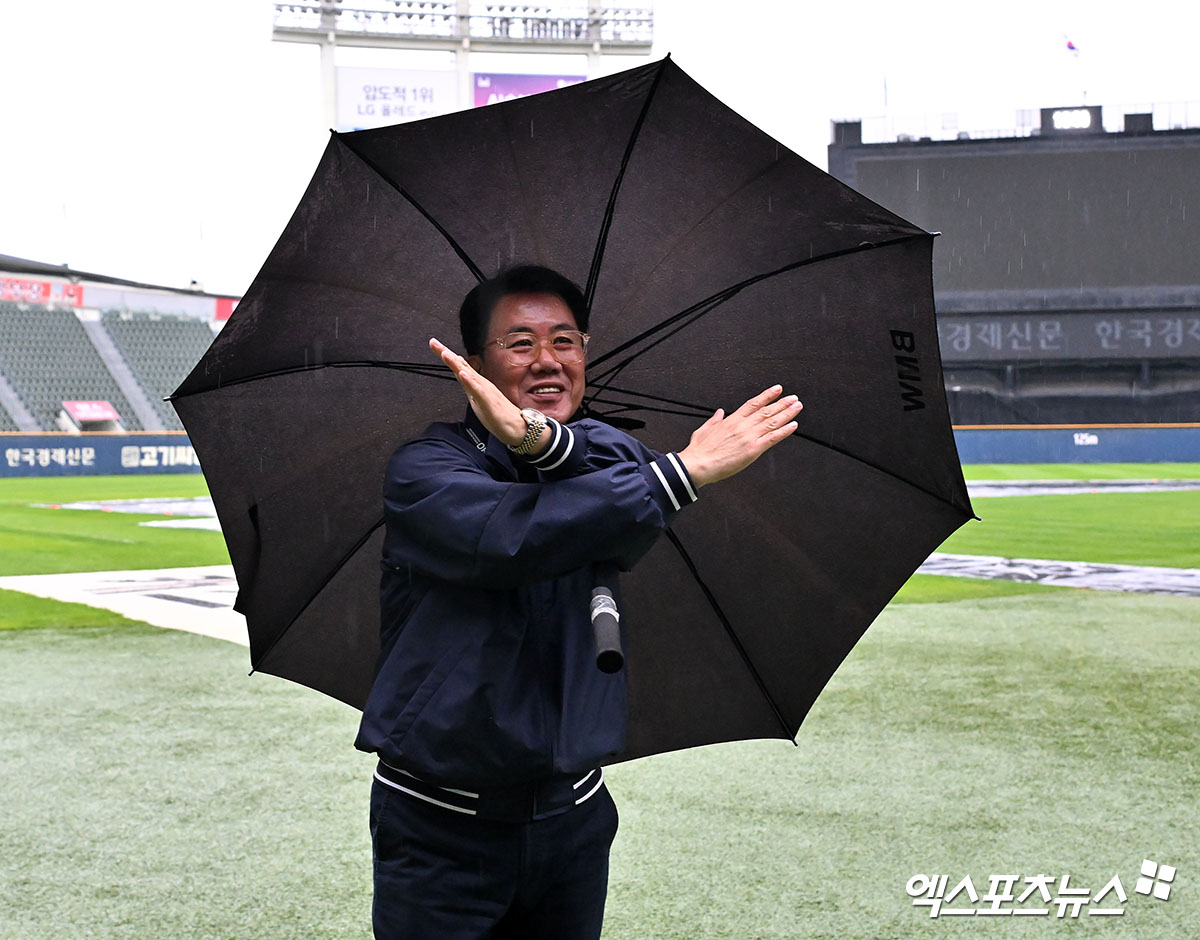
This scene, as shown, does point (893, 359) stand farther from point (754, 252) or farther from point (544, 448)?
point (544, 448)

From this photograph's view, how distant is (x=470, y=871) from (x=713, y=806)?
299cm

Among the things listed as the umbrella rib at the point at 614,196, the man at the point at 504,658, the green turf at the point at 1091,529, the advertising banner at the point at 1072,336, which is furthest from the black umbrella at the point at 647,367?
the advertising banner at the point at 1072,336

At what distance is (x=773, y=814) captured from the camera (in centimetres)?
464

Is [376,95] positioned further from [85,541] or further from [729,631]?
[729,631]

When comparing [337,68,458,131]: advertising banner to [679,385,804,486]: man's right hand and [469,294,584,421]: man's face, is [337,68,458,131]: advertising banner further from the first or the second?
[679,385,804,486]: man's right hand

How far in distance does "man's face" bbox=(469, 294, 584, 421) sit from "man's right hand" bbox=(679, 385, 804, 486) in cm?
28

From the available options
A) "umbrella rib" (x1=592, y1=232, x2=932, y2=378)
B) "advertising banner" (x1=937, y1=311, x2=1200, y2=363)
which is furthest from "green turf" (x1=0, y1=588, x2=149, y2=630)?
"advertising banner" (x1=937, y1=311, x2=1200, y2=363)

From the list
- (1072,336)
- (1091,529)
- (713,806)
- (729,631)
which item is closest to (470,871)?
(729,631)

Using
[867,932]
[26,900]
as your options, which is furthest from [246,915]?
[867,932]

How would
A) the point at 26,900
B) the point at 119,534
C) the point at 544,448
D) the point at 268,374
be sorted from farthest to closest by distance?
the point at 119,534 < the point at 26,900 < the point at 268,374 < the point at 544,448

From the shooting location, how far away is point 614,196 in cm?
236

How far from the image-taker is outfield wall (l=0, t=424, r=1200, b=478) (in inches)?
1369

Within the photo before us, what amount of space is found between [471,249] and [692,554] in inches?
30.1

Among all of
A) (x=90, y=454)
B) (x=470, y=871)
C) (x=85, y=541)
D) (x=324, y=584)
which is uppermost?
(x=324, y=584)
